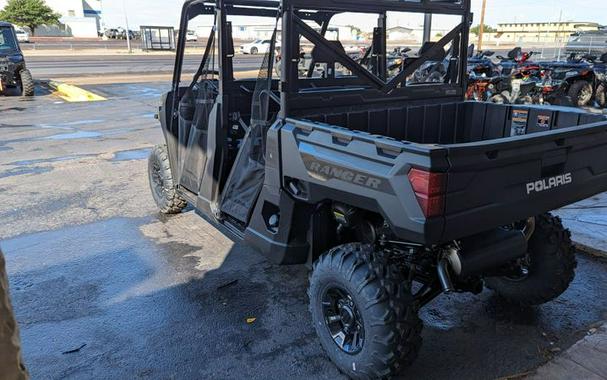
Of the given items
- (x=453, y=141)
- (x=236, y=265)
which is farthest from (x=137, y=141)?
(x=453, y=141)

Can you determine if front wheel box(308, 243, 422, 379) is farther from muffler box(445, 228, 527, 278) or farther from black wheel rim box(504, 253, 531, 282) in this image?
black wheel rim box(504, 253, 531, 282)

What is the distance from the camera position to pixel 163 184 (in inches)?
212

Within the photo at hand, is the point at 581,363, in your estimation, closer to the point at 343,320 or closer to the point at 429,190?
the point at 343,320

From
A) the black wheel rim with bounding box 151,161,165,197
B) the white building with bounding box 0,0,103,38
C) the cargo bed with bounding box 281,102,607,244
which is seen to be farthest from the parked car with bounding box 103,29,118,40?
the cargo bed with bounding box 281,102,607,244

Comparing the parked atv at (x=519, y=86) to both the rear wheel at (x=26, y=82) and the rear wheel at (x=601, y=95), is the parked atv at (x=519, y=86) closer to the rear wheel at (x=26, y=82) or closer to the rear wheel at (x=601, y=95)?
the rear wheel at (x=601, y=95)

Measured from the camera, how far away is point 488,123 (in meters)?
3.98

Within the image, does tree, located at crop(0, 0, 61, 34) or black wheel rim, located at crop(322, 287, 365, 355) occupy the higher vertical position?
tree, located at crop(0, 0, 61, 34)

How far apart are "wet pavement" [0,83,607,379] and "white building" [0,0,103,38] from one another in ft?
271

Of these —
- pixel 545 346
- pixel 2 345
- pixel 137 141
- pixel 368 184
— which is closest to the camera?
pixel 2 345

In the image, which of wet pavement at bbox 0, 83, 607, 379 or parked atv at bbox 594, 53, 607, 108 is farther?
parked atv at bbox 594, 53, 607, 108

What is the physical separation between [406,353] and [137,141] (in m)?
7.86

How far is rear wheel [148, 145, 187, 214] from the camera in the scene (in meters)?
5.26

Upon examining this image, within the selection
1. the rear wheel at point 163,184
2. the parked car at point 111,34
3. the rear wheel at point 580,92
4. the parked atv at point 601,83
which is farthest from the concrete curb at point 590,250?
the parked car at point 111,34

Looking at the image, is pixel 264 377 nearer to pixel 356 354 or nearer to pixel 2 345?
pixel 356 354
